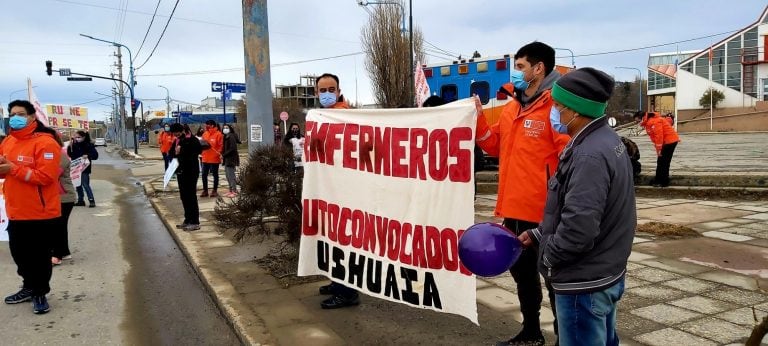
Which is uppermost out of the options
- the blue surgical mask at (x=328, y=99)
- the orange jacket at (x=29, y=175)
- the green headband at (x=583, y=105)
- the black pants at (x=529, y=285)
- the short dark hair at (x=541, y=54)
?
the short dark hair at (x=541, y=54)

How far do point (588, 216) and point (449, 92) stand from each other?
41.5 feet

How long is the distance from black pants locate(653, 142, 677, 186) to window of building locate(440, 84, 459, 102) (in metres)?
5.18

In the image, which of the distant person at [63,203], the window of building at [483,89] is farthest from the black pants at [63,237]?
the window of building at [483,89]

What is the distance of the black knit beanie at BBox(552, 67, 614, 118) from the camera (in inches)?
97.3

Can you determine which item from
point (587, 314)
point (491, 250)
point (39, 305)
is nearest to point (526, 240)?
point (491, 250)

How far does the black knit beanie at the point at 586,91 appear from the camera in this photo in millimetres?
2473

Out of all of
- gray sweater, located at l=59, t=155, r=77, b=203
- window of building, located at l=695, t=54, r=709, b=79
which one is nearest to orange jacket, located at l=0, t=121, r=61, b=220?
gray sweater, located at l=59, t=155, r=77, b=203

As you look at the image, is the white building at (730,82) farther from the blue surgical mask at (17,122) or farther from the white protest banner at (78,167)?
the blue surgical mask at (17,122)

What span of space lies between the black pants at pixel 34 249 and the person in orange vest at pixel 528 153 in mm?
4148

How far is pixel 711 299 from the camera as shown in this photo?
475 centimetres

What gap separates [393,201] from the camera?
416 cm

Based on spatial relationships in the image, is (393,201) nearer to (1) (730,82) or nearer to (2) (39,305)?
(2) (39,305)

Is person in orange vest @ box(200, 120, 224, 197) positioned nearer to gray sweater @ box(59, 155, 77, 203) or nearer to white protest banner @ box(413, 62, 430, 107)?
white protest banner @ box(413, 62, 430, 107)

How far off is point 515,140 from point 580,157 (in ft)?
3.90
